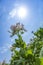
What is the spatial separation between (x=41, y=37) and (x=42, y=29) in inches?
3.5

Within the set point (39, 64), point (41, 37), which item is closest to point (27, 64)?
point (41, 37)

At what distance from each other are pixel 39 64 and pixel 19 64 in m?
0.68

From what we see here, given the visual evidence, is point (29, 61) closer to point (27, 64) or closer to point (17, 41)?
point (27, 64)

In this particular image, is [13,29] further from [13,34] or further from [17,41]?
[17,41]

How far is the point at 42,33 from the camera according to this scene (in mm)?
1390

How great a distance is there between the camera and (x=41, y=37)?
1.46 m

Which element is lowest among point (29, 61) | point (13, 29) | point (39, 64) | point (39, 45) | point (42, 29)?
point (39, 64)

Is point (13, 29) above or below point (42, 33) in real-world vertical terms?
above

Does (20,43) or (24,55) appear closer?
(24,55)

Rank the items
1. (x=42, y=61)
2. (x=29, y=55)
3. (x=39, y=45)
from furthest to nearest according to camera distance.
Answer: (x=39, y=45), (x=29, y=55), (x=42, y=61)

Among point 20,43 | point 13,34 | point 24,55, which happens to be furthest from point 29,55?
point 13,34

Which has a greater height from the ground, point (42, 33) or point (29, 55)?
point (42, 33)

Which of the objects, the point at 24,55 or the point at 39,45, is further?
the point at 39,45

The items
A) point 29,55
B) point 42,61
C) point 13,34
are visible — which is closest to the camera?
point 42,61
